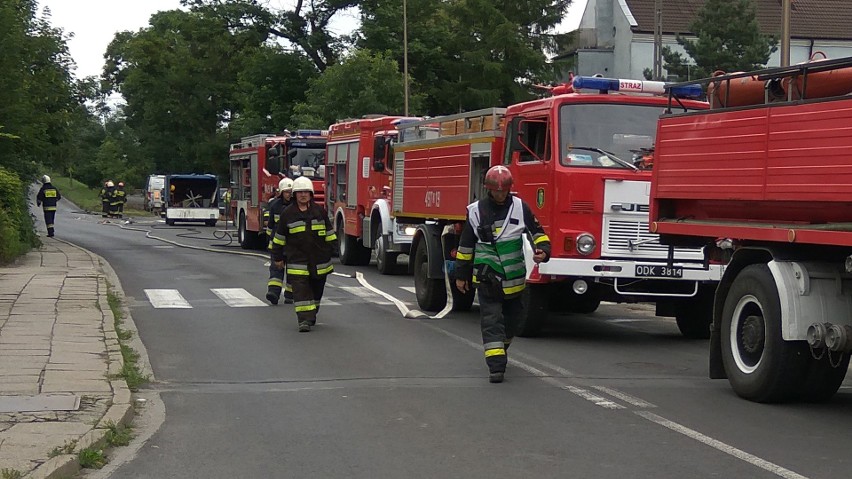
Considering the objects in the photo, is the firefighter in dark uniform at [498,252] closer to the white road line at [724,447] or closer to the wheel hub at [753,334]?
the wheel hub at [753,334]

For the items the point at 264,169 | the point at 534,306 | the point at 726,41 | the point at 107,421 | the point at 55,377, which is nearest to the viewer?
the point at 107,421

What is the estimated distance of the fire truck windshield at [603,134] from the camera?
12.9 m

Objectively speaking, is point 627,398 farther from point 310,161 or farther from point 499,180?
point 310,161

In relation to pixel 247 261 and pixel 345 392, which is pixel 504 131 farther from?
pixel 247 261

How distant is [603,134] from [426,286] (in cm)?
394

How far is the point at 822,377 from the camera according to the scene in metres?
9.05

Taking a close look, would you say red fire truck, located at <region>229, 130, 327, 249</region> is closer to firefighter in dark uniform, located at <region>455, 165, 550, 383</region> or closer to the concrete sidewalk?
the concrete sidewalk

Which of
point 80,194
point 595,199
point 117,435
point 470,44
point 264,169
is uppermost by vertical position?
point 470,44

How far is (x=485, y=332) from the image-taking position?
10.3 meters

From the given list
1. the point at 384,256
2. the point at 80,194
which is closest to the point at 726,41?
the point at 384,256

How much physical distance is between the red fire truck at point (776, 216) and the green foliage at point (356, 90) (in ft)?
106

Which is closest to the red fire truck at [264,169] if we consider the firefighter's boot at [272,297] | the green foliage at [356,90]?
the green foliage at [356,90]

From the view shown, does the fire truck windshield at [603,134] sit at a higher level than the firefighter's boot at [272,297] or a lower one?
higher

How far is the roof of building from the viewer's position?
58031 mm
